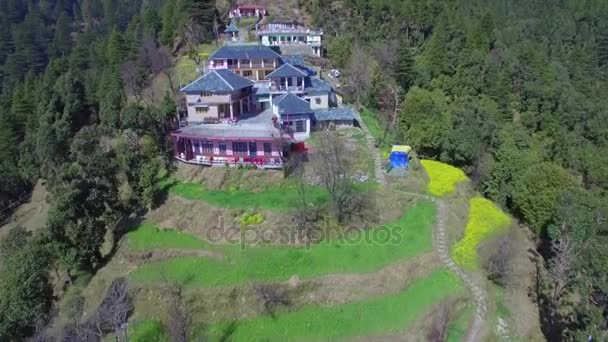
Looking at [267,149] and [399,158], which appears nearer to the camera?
[267,149]

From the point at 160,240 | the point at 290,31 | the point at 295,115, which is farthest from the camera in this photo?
the point at 290,31

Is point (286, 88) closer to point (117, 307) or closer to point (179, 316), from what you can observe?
point (179, 316)

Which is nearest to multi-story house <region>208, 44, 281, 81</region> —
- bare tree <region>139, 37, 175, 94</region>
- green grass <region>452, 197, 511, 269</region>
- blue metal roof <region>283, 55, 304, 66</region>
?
blue metal roof <region>283, 55, 304, 66</region>

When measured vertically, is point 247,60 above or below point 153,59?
above

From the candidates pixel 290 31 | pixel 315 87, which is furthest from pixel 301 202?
pixel 290 31

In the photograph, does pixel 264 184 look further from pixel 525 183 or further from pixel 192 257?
pixel 525 183

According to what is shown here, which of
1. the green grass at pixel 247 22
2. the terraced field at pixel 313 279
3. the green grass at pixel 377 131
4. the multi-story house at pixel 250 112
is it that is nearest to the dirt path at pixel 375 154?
the green grass at pixel 377 131

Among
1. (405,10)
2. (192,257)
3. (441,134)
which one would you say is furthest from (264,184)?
(405,10)
